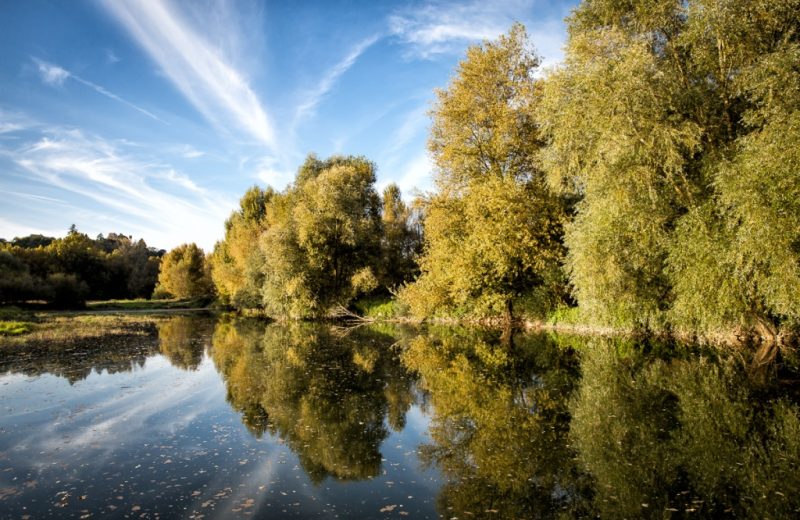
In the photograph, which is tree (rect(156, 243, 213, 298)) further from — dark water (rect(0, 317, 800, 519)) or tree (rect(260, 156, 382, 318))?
dark water (rect(0, 317, 800, 519))

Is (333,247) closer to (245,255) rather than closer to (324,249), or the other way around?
(324,249)

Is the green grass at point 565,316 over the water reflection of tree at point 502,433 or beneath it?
over

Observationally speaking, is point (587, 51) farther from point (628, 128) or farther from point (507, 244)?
point (507, 244)

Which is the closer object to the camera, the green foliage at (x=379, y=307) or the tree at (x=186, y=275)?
the green foliage at (x=379, y=307)

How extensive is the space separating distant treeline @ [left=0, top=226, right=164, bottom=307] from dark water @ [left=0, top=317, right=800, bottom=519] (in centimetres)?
5573

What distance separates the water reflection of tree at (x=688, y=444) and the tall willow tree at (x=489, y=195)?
14.4 metres

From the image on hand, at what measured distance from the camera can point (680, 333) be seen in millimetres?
24609

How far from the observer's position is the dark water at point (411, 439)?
7.53 metres

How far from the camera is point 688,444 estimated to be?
952 cm

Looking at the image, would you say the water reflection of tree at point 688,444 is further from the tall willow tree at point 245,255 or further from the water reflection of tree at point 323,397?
the tall willow tree at point 245,255

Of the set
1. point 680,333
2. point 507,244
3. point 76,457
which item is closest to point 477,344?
point 507,244

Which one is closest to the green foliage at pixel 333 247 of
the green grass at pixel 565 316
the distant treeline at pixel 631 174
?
the distant treeline at pixel 631 174

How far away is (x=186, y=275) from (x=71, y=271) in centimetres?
1903

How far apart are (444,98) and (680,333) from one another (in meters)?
20.0
